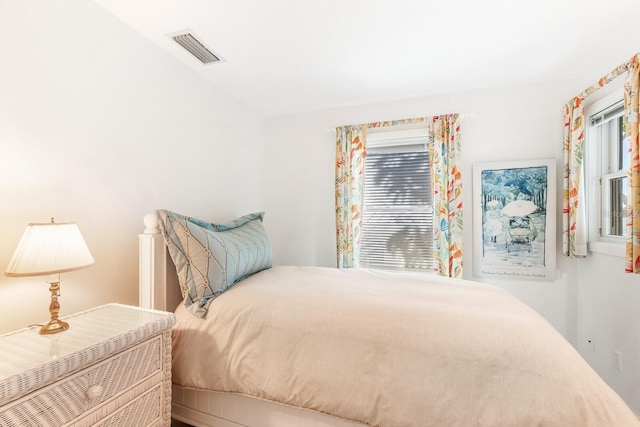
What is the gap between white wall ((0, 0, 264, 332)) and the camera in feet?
3.98

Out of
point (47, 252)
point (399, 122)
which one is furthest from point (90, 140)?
point (399, 122)

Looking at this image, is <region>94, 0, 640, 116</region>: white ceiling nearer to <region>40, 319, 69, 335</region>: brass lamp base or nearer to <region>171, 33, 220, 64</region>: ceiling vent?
<region>171, 33, 220, 64</region>: ceiling vent

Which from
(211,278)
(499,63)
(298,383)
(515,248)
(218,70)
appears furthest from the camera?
(515,248)

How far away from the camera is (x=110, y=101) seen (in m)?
1.59

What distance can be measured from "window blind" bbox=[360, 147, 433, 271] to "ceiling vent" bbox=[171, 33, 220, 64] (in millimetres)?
1642

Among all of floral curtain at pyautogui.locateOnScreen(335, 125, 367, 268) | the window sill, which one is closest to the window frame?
the window sill

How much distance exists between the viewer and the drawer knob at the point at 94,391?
960 millimetres

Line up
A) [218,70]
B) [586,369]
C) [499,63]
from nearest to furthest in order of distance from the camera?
[586,369]
[499,63]
[218,70]

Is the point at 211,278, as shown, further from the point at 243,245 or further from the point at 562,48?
the point at 562,48

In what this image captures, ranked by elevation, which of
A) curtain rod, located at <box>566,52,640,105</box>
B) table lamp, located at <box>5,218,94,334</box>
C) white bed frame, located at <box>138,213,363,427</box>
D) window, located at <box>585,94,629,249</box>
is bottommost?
white bed frame, located at <box>138,213,363,427</box>

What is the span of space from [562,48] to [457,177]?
1064 millimetres

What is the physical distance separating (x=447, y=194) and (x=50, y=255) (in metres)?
2.59

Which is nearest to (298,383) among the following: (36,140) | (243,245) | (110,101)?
(243,245)

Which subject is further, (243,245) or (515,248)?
(515,248)
